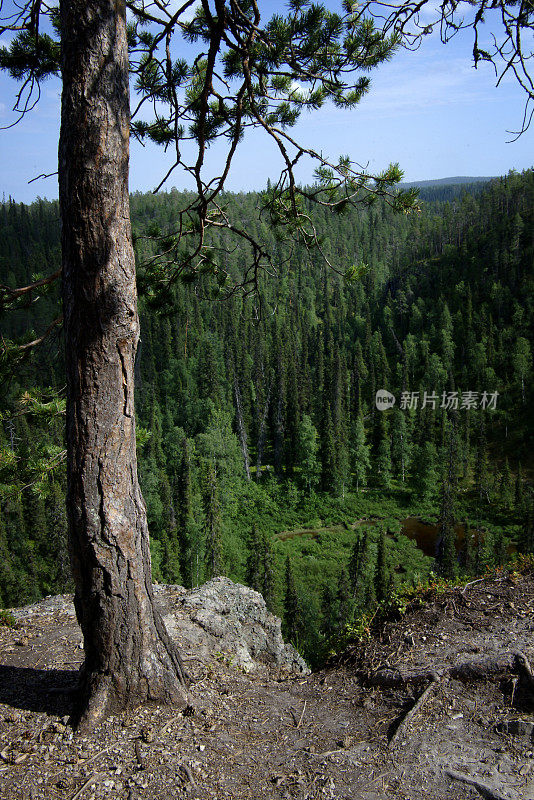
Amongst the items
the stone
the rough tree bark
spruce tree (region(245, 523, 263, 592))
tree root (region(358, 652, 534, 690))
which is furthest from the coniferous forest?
the stone

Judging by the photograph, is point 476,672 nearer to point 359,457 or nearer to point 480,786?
point 480,786

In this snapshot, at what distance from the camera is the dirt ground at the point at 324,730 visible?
277 cm

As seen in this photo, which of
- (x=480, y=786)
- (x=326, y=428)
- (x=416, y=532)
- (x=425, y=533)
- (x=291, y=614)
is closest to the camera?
(x=480, y=786)

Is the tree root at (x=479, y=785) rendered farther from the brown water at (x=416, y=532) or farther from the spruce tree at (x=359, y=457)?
the spruce tree at (x=359, y=457)

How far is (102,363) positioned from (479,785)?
3.15m

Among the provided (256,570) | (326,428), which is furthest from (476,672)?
(326,428)

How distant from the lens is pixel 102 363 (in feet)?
10.1

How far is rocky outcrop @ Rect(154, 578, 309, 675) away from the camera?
5.09m

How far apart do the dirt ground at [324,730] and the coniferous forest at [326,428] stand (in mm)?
1054

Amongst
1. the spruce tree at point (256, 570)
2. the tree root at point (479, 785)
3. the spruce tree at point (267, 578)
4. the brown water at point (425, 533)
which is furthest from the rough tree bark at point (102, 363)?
the brown water at point (425, 533)

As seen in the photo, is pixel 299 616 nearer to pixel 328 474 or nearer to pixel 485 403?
pixel 328 474

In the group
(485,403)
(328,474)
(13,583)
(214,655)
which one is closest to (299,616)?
(13,583)

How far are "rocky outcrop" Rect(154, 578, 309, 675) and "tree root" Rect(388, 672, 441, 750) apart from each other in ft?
6.14

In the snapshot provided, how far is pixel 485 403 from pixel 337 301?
44.2m
